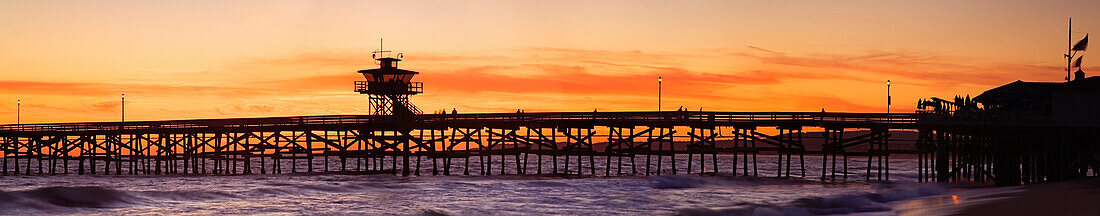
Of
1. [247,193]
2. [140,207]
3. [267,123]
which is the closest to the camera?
[140,207]

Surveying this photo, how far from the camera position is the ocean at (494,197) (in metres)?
33.1

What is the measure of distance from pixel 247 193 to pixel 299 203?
5.28 meters

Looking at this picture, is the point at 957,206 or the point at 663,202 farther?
→ the point at 663,202

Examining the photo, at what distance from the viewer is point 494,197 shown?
39125 mm

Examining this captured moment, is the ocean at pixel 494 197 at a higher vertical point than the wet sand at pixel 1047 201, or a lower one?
lower

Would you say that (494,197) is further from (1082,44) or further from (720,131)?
(1082,44)

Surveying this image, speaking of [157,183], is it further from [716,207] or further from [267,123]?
[716,207]

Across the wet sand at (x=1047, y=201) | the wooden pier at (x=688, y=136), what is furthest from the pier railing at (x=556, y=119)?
the wet sand at (x=1047, y=201)

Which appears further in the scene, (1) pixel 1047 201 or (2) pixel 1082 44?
(2) pixel 1082 44

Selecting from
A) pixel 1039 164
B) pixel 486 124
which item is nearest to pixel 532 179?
pixel 486 124

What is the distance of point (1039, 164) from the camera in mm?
38062

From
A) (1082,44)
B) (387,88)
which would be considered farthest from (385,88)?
(1082,44)

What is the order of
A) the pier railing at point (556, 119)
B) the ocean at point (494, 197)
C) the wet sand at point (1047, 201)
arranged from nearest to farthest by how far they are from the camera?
1. the wet sand at point (1047, 201)
2. the ocean at point (494, 197)
3. the pier railing at point (556, 119)

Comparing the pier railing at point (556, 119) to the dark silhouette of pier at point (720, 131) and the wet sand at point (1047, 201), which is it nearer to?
the dark silhouette of pier at point (720, 131)
